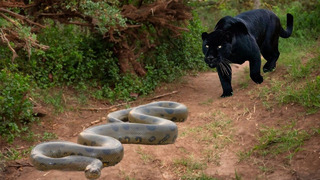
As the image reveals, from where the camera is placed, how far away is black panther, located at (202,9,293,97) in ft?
27.6

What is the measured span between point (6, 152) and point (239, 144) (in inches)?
171

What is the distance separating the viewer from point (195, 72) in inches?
503

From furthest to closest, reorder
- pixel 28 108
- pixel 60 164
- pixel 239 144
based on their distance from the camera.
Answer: pixel 28 108 → pixel 239 144 → pixel 60 164

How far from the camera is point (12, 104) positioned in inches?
333

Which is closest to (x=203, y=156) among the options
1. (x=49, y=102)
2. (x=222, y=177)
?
(x=222, y=177)

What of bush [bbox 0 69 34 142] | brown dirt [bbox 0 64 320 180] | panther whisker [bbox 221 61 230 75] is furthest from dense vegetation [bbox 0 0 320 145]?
panther whisker [bbox 221 61 230 75]

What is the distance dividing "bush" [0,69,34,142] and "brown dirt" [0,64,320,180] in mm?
592

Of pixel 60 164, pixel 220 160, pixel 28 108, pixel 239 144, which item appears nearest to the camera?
pixel 60 164

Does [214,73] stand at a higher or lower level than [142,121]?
lower

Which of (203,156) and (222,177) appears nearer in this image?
(222,177)

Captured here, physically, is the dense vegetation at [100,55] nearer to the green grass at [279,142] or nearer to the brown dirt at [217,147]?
the brown dirt at [217,147]

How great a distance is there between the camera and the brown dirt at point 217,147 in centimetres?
606

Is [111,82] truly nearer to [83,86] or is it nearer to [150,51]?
[83,86]

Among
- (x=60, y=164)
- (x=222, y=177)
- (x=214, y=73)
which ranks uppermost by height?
(x=60, y=164)
